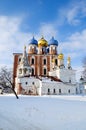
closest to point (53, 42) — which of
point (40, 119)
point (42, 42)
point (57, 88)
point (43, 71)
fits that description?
point (42, 42)

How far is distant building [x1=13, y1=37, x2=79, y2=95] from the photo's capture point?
54062 mm

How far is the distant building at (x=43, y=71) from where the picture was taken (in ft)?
177

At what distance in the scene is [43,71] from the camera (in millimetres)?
69938

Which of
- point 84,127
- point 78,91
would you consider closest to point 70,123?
point 84,127

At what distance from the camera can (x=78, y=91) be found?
202 ft

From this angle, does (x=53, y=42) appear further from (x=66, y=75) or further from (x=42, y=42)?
(x=66, y=75)

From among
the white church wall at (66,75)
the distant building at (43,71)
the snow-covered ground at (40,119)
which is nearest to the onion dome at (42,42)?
the distant building at (43,71)

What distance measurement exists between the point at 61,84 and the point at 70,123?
46.3m

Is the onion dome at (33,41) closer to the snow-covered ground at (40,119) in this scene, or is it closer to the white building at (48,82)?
the white building at (48,82)

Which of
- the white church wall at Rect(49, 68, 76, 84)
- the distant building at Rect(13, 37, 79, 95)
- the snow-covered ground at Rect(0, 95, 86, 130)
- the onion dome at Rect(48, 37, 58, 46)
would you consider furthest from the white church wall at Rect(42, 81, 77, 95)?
the snow-covered ground at Rect(0, 95, 86, 130)

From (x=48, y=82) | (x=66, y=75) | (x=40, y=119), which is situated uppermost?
(x=66, y=75)

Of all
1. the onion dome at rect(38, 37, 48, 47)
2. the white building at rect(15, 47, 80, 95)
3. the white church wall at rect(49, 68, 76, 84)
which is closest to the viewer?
the white building at rect(15, 47, 80, 95)

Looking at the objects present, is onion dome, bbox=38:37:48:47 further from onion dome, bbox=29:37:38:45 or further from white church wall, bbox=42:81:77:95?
white church wall, bbox=42:81:77:95

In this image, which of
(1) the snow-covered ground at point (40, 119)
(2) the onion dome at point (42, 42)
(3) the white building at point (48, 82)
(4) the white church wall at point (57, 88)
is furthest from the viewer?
(2) the onion dome at point (42, 42)
